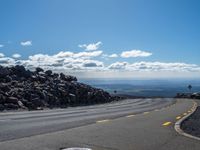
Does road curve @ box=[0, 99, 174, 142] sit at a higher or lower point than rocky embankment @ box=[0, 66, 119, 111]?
lower

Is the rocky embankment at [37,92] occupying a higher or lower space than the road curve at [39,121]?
higher

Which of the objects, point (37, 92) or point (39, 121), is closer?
point (39, 121)

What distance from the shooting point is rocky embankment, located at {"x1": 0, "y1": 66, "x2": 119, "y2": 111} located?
29578 mm

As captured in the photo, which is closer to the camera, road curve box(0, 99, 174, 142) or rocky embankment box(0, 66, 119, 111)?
road curve box(0, 99, 174, 142)

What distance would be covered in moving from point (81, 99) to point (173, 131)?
31.5 metres

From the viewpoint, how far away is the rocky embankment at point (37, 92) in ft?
97.0

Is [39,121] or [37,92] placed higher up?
[37,92]

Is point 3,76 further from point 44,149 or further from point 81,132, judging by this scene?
point 44,149

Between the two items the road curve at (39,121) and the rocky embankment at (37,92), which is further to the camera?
the rocky embankment at (37,92)

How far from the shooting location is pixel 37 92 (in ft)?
114

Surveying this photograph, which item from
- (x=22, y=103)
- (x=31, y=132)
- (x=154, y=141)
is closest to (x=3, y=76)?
(x=22, y=103)

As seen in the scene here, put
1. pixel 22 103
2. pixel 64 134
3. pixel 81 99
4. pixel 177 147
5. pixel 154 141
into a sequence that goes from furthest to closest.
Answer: pixel 81 99, pixel 22 103, pixel 64 134, pixel 154 141, pixel 177 147

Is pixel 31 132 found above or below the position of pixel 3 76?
below

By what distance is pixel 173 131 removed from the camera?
13094mm
